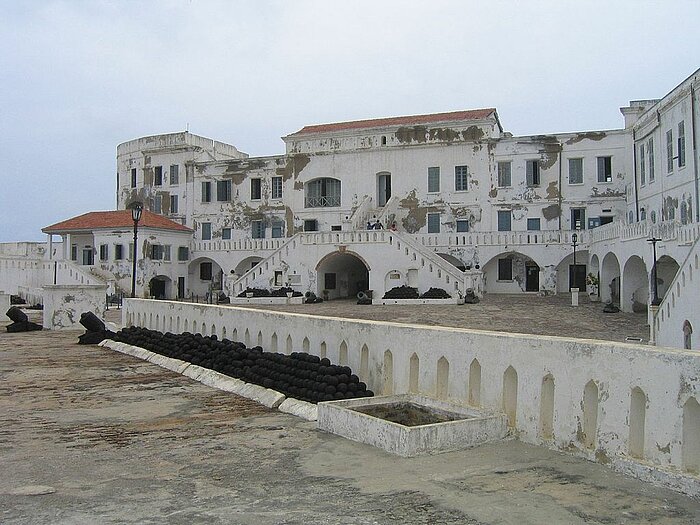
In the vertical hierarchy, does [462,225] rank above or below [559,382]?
above

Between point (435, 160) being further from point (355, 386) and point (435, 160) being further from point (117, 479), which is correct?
point (117, 479)

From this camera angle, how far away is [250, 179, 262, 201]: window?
4816 cm

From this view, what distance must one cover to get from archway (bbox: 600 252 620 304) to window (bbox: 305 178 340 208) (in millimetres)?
17514

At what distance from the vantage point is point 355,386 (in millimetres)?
8320

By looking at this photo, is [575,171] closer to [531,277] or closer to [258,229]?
[531,277]

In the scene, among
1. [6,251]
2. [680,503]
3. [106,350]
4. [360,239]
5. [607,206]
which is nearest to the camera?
[680,503]

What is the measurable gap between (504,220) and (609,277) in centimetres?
945

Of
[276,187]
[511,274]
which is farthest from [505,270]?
[276,187]

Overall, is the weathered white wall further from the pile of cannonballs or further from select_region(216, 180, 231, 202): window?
select_region(216, 180, 231, 202): window

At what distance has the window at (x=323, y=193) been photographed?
4588 cm

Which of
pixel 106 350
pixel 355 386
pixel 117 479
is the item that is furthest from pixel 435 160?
pixel 117 479

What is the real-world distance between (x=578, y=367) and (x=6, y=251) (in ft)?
175

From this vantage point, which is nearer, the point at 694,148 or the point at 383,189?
the point at 694,148

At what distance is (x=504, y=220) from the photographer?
4216 centimetres
